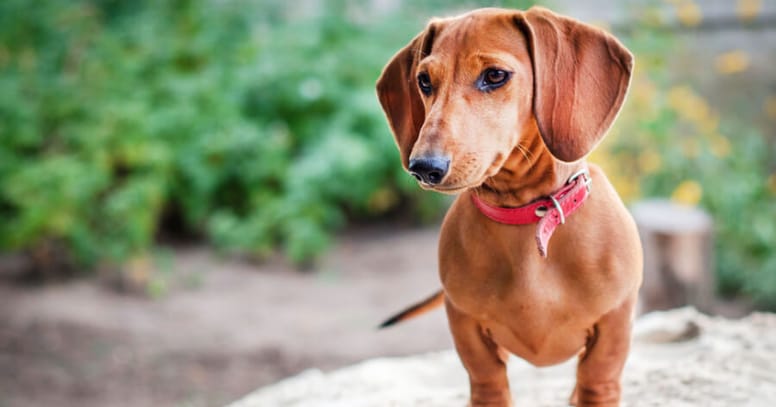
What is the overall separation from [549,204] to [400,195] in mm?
4562

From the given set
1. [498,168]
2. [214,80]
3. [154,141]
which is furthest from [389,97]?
[214,80]

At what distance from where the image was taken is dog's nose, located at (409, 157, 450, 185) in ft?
4.69

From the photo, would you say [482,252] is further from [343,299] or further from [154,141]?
[154,141]

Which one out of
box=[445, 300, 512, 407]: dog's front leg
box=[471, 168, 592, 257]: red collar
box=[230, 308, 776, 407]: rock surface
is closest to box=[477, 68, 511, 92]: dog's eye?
box=[471, 168, 592, 257]: red collar

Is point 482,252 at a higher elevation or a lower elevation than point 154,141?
higher

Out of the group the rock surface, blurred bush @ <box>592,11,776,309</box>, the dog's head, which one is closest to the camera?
the dog's head

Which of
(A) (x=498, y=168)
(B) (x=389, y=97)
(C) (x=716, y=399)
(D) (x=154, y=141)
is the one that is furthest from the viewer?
(D) (x=154, y=141)

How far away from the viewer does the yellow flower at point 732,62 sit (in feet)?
18.5

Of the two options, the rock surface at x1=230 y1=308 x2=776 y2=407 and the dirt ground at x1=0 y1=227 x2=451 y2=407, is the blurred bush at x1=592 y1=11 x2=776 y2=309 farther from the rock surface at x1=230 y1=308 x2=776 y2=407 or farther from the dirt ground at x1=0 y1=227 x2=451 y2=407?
the rock surface at x1=230 y1=308 x2=776 y2=407

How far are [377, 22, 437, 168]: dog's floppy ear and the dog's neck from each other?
21 cm

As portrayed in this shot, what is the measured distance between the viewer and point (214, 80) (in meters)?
5.90

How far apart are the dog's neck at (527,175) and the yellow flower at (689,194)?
11.2 ft

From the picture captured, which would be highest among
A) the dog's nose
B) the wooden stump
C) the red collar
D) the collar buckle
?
the dog's nose

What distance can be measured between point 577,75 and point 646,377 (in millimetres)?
1354
